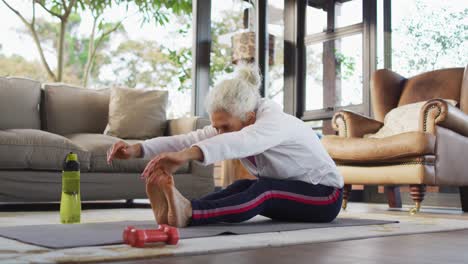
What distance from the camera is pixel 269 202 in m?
2.10

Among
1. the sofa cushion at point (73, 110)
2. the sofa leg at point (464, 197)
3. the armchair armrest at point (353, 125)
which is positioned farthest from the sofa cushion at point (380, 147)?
the sofa cushion at point (73, 110)

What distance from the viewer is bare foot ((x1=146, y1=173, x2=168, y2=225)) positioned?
1.84 m

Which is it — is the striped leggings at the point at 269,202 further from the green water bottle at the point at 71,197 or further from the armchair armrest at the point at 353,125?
the armchair armrest at the point at 353,125

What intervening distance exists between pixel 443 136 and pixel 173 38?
4022mm

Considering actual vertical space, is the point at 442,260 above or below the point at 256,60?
below

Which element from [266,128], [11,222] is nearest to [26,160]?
[11,222]

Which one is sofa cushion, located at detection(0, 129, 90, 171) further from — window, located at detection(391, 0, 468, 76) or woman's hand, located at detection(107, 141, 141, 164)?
window, located at detection(391, 0, 468, 76)

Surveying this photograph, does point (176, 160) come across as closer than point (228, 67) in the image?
Yes

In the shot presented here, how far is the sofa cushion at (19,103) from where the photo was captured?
3.71 metres

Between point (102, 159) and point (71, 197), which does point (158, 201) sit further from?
point (102, 159)

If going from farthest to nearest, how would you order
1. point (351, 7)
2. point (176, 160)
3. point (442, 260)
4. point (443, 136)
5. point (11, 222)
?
point (351, 7), point (443, 136), point (11, 222), point (176, 160), point (442, 260)

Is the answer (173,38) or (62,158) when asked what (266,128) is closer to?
(62,158)

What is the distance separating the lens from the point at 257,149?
6.09ft

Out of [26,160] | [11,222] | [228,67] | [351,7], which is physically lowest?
[11,222]
